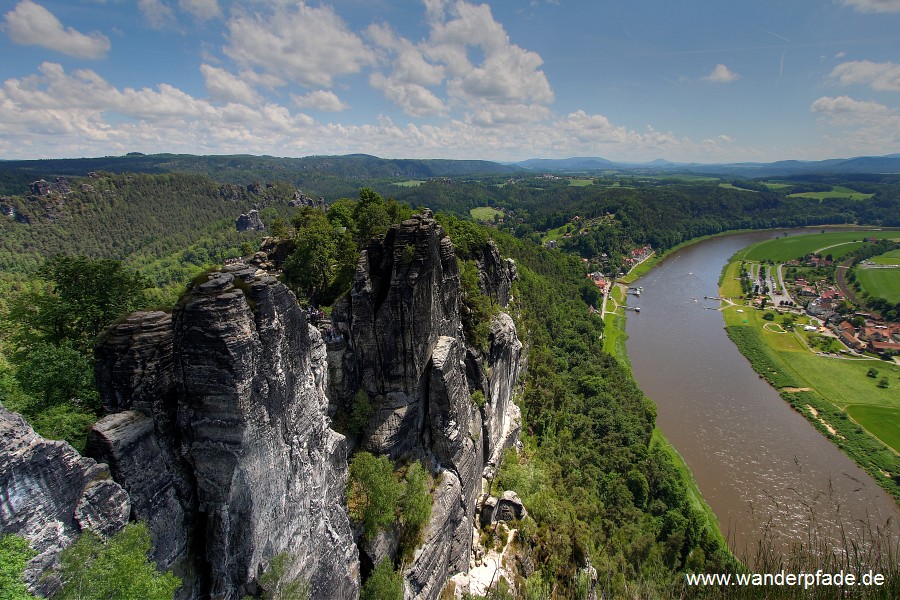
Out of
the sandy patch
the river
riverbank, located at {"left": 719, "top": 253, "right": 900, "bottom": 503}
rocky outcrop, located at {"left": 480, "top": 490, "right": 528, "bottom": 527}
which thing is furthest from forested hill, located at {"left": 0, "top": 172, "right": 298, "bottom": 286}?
the sandy patch

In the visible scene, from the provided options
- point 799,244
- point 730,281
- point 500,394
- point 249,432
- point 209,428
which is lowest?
point 730,281

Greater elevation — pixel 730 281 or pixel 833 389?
pixel 730 281

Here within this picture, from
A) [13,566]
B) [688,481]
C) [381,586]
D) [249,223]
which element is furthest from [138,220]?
[688,481]

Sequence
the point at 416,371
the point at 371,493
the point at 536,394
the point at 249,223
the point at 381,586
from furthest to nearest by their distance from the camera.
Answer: the point at 249,223 < the point at 536,394 < the point at 416,371 < the point at 371,493 < the point at 381,586

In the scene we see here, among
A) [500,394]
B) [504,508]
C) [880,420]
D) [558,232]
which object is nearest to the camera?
[504,508]

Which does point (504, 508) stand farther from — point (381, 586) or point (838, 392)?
point (838, 392)

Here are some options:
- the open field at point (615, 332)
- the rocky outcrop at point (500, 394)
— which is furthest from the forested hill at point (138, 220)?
the rocky outcrop at point (500, 394)
